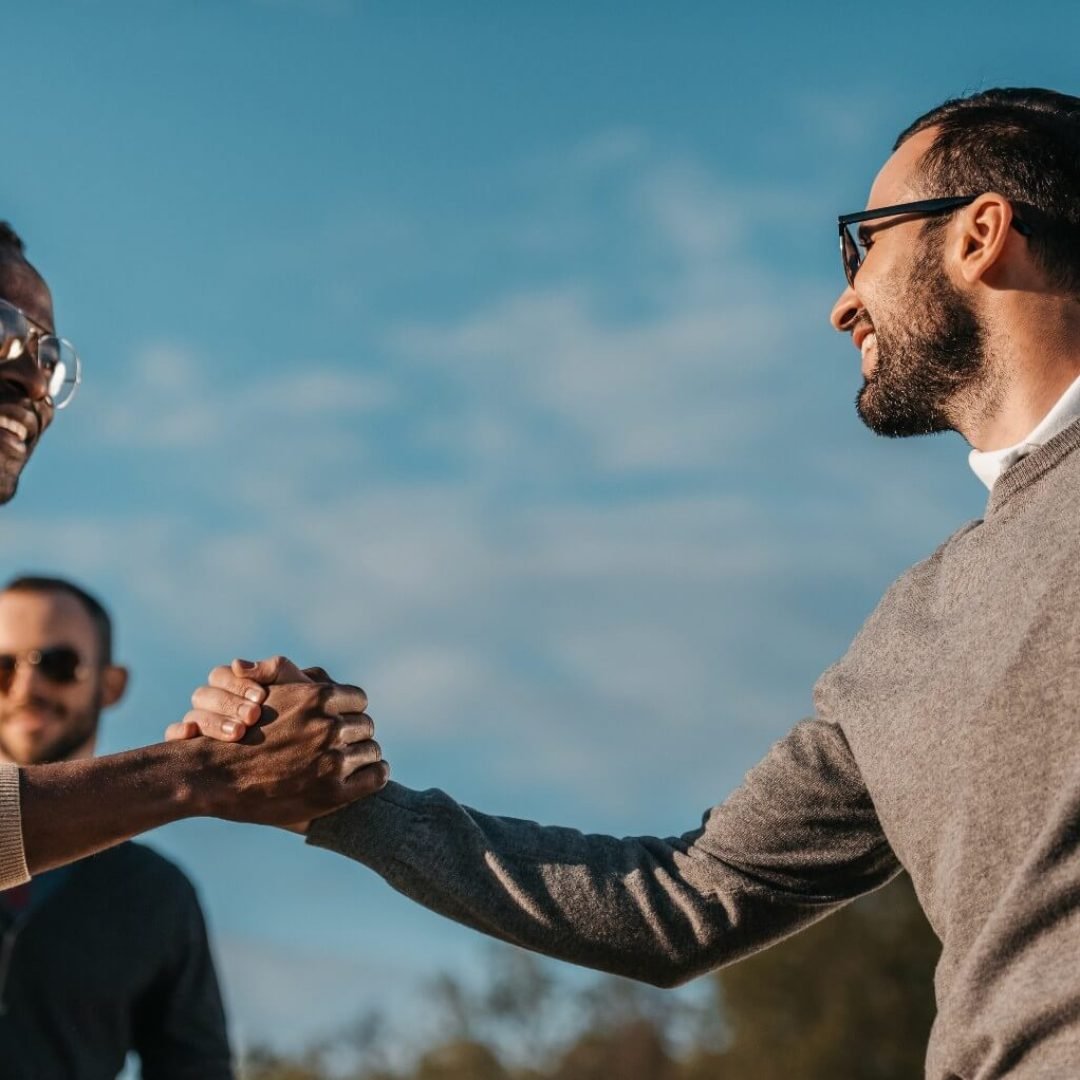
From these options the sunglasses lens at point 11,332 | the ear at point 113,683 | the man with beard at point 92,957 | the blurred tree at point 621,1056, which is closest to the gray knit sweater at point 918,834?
the sunglasses lens at point 11,332

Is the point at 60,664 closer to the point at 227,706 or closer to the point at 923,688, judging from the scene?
the point at 227,706

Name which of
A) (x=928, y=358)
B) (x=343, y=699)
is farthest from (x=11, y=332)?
(x=928, y=358)

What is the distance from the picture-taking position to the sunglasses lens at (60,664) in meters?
7.34

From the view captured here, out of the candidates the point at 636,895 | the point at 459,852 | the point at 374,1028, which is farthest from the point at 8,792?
the point at 374,1028

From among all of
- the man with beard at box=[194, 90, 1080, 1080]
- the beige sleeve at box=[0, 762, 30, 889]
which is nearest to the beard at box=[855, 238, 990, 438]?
the man with beard at box=[194, 90, 1080, 1080]

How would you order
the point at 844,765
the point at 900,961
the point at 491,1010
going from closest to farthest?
the point at 844,765 → the point at 900,961 → the point at 491,1010

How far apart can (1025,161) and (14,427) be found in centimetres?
340

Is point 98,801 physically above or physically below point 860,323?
below

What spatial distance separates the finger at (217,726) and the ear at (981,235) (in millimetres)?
2487

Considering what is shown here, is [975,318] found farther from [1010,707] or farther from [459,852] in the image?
[459,852]

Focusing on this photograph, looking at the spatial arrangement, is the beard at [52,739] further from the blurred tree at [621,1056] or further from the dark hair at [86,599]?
the blurred tree at [621,1056]

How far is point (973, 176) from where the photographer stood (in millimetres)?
Result: 4852

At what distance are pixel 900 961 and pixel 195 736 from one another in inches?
1236

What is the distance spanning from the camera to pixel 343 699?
4969 millimetres
